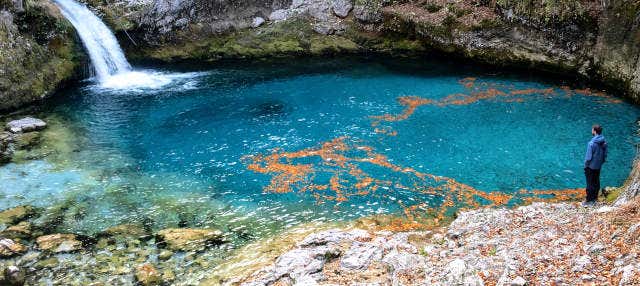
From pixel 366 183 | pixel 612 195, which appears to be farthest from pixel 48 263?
pixel 612 195

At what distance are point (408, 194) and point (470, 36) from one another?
1870 cm

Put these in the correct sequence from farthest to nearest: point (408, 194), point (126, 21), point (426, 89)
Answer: point (126, 21) → point (426, 89) → point (408, 194)

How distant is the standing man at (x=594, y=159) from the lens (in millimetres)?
13125

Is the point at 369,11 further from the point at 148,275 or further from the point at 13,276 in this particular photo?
Result: the point at 13,276

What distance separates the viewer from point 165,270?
506 inches

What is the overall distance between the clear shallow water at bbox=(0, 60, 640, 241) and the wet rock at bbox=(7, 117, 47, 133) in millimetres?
1119

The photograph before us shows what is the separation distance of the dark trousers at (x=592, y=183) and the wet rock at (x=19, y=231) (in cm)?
1753

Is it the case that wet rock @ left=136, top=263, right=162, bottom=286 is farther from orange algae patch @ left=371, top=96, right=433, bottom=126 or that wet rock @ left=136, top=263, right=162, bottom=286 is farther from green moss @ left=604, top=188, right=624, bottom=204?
orange algae patch @ left=371, top=96, right=433, bottom=126

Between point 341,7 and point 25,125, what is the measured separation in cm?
2373

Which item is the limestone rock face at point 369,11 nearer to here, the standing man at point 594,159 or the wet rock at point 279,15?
the wet rock at point 279,15

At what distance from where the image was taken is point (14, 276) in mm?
12539

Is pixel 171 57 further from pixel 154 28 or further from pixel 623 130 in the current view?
pixel 623 130

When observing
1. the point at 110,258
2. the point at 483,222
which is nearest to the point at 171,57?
the point at 110,258

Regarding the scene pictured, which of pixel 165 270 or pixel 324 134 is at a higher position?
pixel 324 134
